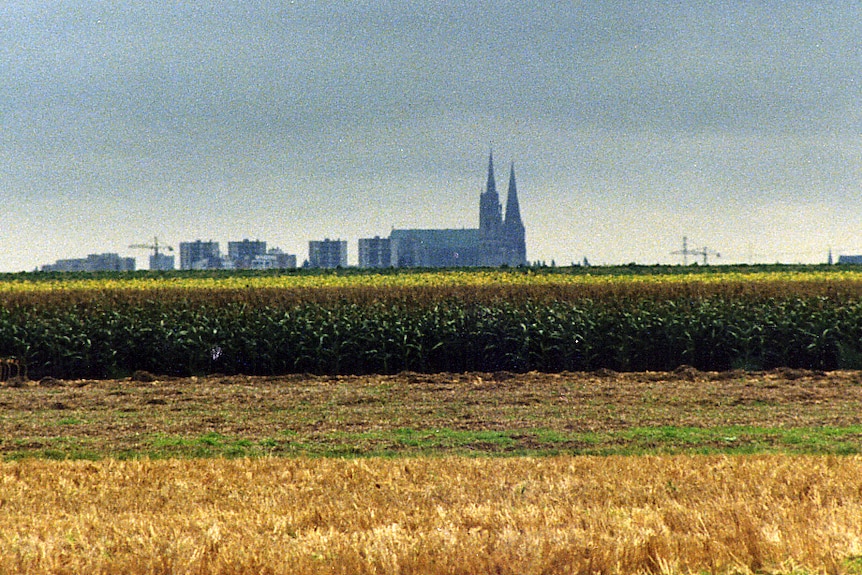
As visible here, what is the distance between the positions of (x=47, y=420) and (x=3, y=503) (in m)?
7.05

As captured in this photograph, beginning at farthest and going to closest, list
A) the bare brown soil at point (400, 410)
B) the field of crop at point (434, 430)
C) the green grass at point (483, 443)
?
Answer: the bare brown soil at point (400, 410) → the green grass at point (483, 443) → the field of crop at point (434, 430)

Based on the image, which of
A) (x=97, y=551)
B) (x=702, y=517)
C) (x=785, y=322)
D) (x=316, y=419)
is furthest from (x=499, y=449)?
(x=785, y=322)

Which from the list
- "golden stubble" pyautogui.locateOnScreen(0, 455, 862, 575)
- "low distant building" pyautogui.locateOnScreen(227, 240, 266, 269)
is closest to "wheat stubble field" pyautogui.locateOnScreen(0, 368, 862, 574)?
"golden stubble" pyautogui.locateOnScreen(0, 455, 862, 575)

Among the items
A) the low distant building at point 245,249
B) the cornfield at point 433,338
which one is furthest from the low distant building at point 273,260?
the cornfield at point 433,338

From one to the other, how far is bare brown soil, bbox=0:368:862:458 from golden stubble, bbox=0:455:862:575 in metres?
2.65

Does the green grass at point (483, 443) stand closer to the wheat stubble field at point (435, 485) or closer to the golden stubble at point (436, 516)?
the wheat stubble field at point (435, 485)

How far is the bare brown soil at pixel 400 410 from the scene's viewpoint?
11.2 m

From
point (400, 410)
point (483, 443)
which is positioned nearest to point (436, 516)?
point (483, 443)

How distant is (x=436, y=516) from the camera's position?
5875 mm

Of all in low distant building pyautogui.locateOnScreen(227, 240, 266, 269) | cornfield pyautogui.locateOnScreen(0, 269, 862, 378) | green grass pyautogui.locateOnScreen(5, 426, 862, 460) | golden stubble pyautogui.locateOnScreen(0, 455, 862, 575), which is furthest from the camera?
low distant building pyautogui.locateOnScreen(227, 240, 266, 269)

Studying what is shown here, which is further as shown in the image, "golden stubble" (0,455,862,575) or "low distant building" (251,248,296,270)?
"low distant building" (251,248,296,270)

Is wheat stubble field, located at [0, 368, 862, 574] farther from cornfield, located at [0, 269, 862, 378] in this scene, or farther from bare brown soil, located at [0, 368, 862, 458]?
cornfield, located at [0, 269, 862, 378]

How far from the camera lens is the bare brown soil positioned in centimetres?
1117

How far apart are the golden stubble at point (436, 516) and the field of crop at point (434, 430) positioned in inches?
0.9
